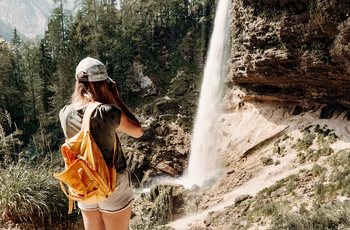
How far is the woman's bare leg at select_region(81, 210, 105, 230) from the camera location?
2.57 meters

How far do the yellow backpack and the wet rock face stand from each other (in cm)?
1055

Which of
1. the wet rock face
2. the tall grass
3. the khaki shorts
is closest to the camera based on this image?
the khaki shorts

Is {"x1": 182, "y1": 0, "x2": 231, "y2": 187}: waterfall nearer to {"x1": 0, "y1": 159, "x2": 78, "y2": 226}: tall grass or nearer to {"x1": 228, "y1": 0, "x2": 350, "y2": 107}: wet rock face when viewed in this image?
{"x1": 228, "y1": 0, "x2": 350, "y2": 107}: wet rock face

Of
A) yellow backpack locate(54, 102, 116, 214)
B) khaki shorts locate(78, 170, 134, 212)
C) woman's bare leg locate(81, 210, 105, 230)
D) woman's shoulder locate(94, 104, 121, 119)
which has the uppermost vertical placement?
woman's shoulder locate(94, 104, 121, 119)

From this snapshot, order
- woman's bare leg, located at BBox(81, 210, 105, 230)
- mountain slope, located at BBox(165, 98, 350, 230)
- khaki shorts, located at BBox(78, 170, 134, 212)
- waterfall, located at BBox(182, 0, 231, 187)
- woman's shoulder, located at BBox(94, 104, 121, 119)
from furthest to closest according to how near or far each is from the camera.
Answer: waterfall, located at BBox(182, 0, 231, 187) → mountain slope, located at BBox(165, 98, 350, 230) → woman's bare leg, located at BBox(81, 210, 105, 230) → khaki shorts, located at BBox(78, 170, 134, 212) → woman's shoulder, located at BBox(94, 104, 121, 119)

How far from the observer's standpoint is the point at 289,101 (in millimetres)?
16047

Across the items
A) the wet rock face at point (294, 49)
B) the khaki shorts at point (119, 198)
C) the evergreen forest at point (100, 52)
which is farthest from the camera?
the evergreen forest at point (100, 52)

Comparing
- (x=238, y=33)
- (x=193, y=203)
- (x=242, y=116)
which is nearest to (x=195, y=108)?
(x=242, y=116)

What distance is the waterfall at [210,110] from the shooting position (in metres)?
20.1

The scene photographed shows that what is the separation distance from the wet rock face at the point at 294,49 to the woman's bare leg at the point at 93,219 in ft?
34.6

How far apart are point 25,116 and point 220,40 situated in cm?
2000

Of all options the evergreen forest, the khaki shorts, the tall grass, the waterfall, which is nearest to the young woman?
the khaki shorts

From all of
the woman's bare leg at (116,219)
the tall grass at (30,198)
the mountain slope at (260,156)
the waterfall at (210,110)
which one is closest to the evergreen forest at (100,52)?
the waterfall at (210,110)

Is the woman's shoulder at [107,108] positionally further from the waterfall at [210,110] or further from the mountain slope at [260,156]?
the waterfall at [210,110]
